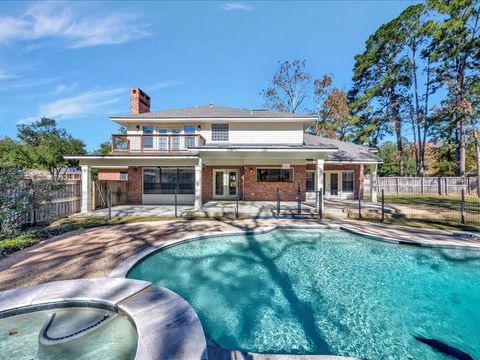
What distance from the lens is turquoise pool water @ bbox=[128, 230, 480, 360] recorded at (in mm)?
3691

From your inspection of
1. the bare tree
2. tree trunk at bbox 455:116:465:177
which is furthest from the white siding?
tree trunk at bbox 455:116:465:177

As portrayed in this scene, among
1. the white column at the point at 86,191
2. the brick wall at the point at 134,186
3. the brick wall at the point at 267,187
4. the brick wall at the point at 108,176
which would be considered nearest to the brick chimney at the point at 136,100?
the brick wall at the point at 134,186

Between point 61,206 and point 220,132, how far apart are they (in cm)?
1045

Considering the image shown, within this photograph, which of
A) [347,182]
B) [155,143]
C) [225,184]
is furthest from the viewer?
[347,182]

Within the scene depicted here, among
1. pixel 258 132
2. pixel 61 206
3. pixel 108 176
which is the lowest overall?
pixel 61 206

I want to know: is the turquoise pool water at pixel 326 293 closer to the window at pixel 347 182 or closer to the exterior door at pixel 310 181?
the exterior door at pixel 310 181

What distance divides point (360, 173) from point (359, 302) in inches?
647

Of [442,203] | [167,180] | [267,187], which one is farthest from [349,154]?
[167,180]

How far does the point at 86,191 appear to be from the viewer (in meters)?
13.2

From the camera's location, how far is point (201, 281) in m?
5.67

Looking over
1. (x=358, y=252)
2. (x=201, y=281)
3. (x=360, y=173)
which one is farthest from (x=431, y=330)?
(x=360, y=173)

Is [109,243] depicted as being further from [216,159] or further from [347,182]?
[347,182]

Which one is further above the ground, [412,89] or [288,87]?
[412,89]

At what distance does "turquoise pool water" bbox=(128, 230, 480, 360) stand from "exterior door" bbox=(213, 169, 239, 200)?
30.8ft
